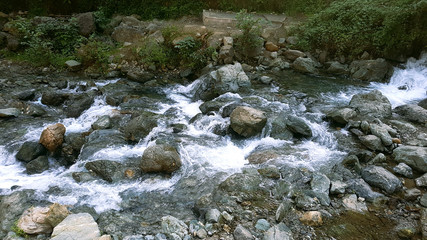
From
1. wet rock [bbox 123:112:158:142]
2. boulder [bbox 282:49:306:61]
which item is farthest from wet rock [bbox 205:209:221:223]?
boulder [bbox 282:49:306:61]

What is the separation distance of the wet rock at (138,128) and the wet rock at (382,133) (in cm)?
552

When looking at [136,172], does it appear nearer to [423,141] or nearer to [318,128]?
[318,128]

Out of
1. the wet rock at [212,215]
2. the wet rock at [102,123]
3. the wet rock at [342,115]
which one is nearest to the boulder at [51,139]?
the wet rock at [102,123]

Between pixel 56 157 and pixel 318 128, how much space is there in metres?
6.50

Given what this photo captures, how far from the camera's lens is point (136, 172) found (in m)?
5.89

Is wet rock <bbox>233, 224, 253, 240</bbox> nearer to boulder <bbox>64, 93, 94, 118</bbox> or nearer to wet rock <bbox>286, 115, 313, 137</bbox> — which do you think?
wet rock <bbox>286, 115, 313, 137</bbox>

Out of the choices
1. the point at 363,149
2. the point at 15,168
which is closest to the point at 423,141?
the point at 363,149

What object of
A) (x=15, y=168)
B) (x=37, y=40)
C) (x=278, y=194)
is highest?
(x=37, y=40)

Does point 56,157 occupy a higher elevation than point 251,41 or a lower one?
lower

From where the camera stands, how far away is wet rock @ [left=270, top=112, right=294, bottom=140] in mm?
7160

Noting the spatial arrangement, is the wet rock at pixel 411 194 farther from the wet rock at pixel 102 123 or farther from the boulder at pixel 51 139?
the boulder at pixel 51 139

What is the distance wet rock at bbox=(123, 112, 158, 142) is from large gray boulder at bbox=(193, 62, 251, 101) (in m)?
2.55

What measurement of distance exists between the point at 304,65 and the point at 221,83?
391 cm

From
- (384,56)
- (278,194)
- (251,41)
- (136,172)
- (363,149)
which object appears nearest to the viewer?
(278,194)
